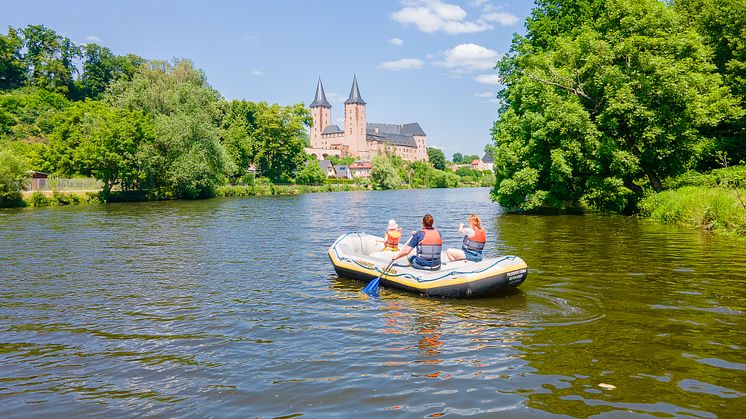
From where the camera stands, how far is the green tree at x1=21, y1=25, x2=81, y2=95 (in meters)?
95.7

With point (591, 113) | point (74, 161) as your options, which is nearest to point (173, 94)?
point (74, 161)

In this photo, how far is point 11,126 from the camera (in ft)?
230

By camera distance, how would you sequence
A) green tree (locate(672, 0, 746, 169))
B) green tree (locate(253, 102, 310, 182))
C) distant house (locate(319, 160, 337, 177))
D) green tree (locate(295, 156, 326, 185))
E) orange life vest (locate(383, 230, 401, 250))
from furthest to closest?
distant house (locate(319, 160, 337, 177)) < green tree (locate(295, 156, 326, 185)) < green tree (locate(253, 102, 310, 182)) < green tree (locate(672, 0, 746, 169)) < orange life vest (locate(383, 230, 401, 250))

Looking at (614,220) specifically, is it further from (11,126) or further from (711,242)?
(11,126)

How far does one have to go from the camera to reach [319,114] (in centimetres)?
19362

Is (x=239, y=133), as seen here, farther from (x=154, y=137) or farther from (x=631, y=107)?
(x=631, y=107)

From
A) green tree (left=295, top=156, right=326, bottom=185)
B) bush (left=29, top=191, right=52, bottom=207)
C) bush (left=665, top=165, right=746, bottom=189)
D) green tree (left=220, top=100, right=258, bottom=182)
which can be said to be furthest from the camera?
green tree (left=295, top=156, right=326, bottom=185)

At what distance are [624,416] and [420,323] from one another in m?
4.08

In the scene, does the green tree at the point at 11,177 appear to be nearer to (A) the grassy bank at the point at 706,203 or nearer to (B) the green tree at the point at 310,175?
(A) the grassy bank at the point at 706,203

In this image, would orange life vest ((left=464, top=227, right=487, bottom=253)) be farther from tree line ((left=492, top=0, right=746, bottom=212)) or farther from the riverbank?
the riverbank

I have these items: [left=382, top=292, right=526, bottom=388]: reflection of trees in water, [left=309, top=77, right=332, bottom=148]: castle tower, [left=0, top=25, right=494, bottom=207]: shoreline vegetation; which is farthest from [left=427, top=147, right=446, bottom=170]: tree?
[left=382, top=292, right=526, bottom=388]: reflection of trees in water

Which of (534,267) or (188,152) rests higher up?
(188,152)

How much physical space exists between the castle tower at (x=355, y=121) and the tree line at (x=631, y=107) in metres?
156

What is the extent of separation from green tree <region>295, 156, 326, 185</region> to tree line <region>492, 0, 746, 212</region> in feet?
190
